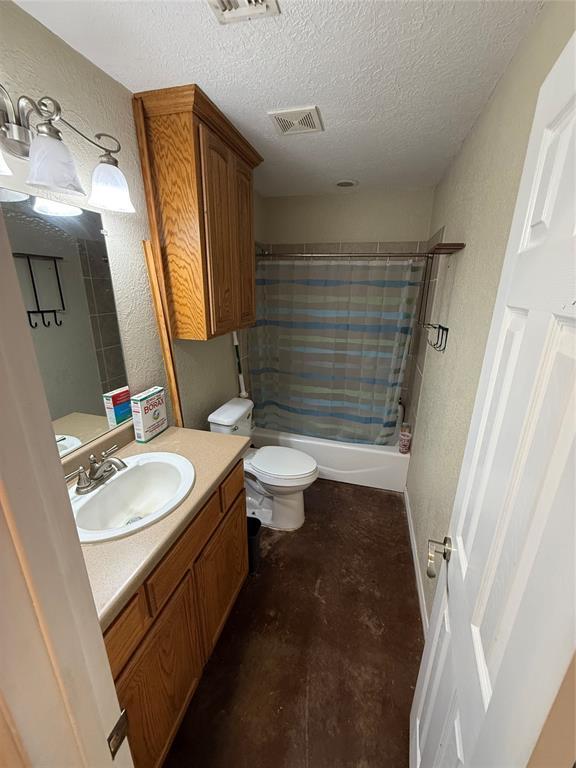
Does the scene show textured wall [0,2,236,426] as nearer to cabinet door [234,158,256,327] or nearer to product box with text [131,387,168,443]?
product box with text [131,387,168,443]

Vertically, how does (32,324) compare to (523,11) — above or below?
below

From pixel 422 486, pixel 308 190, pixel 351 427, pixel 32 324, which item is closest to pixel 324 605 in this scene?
pixel 422 486

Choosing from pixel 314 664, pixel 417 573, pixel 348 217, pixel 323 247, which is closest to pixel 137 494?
pixel 314 664

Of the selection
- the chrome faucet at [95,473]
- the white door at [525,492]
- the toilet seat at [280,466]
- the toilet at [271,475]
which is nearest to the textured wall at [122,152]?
the toilet at [271,475]

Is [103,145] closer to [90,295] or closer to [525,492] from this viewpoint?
[90,295]

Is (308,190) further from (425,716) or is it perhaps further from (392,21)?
(425,716)

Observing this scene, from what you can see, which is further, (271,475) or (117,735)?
(271,475)

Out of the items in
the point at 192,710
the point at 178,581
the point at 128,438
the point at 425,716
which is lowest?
the point at 192,710

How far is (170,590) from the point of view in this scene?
1017 millimetres

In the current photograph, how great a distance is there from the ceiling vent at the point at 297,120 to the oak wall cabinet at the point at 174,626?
1591mm

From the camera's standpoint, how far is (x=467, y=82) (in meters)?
1.14

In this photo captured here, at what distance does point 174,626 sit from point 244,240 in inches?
73.4

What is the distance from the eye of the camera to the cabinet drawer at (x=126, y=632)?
0.79 meters

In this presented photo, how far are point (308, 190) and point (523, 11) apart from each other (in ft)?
5.54
